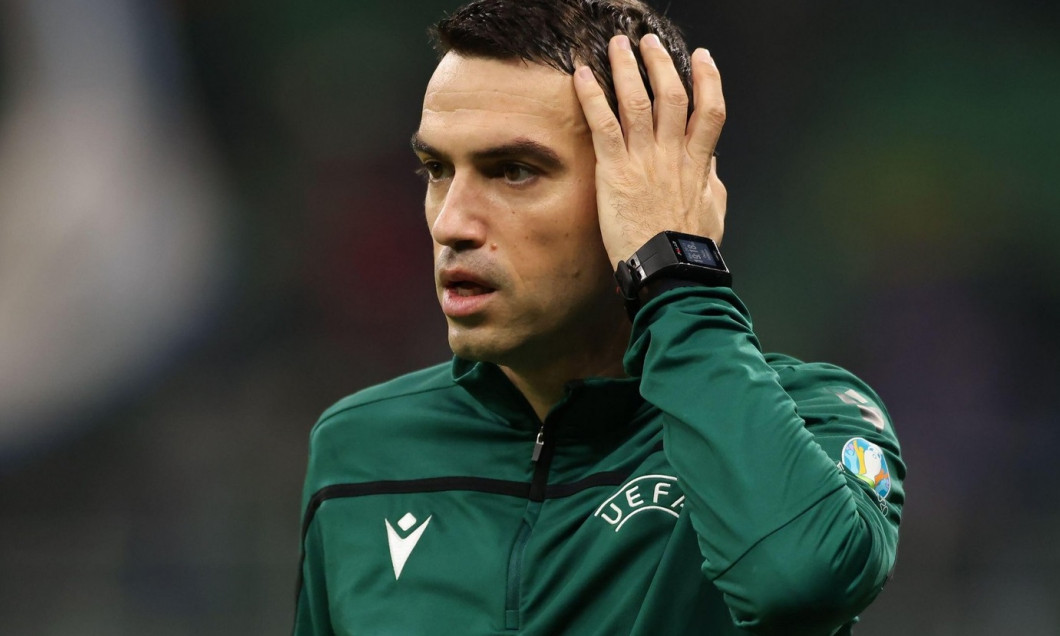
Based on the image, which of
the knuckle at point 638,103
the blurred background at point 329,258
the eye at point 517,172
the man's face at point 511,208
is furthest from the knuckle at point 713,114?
the blurred background at point 329,258

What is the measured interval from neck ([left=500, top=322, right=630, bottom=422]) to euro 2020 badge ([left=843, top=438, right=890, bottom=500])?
50 centimetres

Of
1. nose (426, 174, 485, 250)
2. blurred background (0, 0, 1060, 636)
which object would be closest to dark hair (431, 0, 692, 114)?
nose (426, 174, 485, 250)

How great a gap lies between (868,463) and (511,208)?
726 mm

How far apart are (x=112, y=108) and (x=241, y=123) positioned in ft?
2.21

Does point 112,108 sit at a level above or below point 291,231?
above

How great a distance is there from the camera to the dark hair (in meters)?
2.25

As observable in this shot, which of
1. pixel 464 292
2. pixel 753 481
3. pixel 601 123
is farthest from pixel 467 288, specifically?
pixel 753 481

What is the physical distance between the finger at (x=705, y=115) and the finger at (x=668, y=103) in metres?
0.03

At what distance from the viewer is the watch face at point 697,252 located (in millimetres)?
2023

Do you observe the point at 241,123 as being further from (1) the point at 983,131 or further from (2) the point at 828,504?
(2) the point at 828,504

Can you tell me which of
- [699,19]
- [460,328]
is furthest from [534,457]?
[699,19]

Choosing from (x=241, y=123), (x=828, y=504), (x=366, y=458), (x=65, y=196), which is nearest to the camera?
(x=828, y=504)

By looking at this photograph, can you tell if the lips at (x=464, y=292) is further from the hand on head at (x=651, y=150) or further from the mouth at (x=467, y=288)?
the hand on head at (x=651, y=150)

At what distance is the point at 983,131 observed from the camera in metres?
7.14
